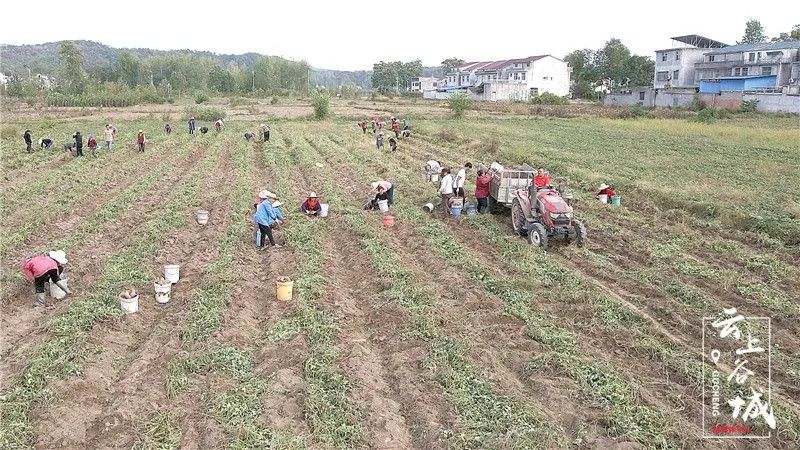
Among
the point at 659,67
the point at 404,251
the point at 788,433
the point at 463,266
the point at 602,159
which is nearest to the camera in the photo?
the point at 788,433

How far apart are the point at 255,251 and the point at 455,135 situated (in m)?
20.2

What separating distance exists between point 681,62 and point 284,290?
66291mm

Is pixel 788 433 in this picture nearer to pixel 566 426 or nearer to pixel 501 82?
pixel 566 426

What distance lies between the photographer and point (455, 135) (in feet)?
101

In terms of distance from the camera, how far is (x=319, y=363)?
24.0 feet

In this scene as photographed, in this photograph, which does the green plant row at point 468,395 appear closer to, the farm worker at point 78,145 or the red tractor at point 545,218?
the red tractor at point 545,218

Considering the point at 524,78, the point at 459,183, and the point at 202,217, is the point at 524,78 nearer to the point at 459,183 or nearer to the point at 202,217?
the point at 459,183

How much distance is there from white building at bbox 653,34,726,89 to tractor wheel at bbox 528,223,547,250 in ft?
199

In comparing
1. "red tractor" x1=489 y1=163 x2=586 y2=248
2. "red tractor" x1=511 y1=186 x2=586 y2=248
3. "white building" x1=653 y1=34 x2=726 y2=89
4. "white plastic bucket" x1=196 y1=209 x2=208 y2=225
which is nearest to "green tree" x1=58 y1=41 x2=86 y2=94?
"white building" x1=653 y1=34 x2=726 y2=89

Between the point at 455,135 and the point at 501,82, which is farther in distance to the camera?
the point at 501,82

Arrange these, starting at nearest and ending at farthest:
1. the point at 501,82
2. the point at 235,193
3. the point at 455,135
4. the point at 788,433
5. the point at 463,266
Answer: the point at 788,433, the point at 463,266, the point at 235,193, the point at 455,135, the point at 501,82

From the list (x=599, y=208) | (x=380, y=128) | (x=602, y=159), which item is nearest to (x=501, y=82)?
(x=380, y=128)

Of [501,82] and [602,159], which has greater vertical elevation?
[501,82]

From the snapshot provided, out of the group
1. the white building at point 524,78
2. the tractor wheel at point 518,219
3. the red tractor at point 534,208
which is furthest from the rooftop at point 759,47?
the tractor wheel at point 518,219
